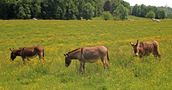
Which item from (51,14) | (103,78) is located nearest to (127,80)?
(103,78)

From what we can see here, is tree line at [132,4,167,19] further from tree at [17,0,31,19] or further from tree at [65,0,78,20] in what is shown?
tree at [17,0,31,19]

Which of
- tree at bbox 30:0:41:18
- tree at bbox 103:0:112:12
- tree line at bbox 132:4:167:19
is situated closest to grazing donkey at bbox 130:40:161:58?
tree at bbox 30:0:41:18

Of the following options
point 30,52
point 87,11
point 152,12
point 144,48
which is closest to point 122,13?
point 87,11

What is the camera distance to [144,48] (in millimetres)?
19156

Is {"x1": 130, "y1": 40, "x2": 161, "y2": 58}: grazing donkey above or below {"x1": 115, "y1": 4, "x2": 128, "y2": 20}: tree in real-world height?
above

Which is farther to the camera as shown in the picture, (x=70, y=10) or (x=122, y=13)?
(x=122, y=13)

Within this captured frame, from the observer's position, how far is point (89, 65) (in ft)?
59.6

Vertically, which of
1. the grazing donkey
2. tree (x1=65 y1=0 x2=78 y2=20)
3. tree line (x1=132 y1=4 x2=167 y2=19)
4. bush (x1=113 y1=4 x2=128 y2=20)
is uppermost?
the grazing donkey

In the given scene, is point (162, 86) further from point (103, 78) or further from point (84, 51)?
point (84, 51)

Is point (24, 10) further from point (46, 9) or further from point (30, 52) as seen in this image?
point (30, 52)

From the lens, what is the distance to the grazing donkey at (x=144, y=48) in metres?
18.8

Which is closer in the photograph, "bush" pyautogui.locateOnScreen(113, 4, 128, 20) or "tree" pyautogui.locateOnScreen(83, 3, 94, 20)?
"tree" pyautogui.locateOnScreen(83, 3, 94, 20)

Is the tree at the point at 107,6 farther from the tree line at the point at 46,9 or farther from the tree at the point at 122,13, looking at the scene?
the tree line at the point at 46,9

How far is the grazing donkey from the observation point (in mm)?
18844
